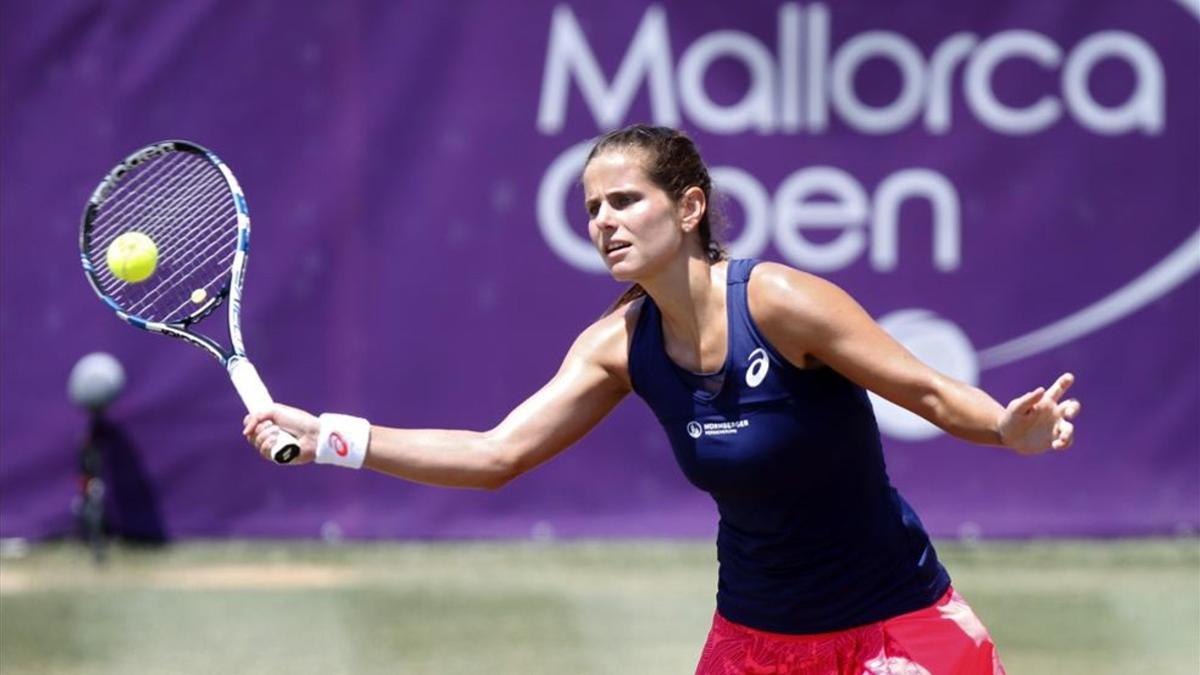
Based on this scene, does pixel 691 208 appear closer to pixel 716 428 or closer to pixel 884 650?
pixel 716 428

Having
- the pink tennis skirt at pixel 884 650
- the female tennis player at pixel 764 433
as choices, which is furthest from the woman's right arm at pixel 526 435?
the pink tennis skirt at pixel 884 650

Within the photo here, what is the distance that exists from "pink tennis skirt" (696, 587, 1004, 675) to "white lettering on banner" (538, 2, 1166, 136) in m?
4.71

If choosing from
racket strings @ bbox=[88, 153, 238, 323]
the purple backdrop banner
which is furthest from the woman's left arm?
the purple backdrop banner

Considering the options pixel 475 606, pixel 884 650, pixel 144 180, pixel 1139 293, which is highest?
pixel 144 180

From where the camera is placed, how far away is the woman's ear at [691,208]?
13.0 ft

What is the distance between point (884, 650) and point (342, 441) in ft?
3.55

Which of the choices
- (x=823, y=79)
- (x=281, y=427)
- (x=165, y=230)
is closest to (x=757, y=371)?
(x=281, y=427)

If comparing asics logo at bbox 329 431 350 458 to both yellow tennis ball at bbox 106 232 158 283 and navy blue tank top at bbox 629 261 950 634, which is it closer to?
navy blue tank top at bbox 629 261 950 634

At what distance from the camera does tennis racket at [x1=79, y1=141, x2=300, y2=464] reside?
4.45 meters

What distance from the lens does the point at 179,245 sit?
4.86 m

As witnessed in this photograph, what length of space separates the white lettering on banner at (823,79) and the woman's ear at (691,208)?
4375mm

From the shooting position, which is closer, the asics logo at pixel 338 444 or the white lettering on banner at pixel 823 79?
the asics logo at pixel 338 444

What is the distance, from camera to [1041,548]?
334 inches

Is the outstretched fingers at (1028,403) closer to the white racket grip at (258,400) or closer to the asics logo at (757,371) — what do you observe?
the asics logo at (757,371)
